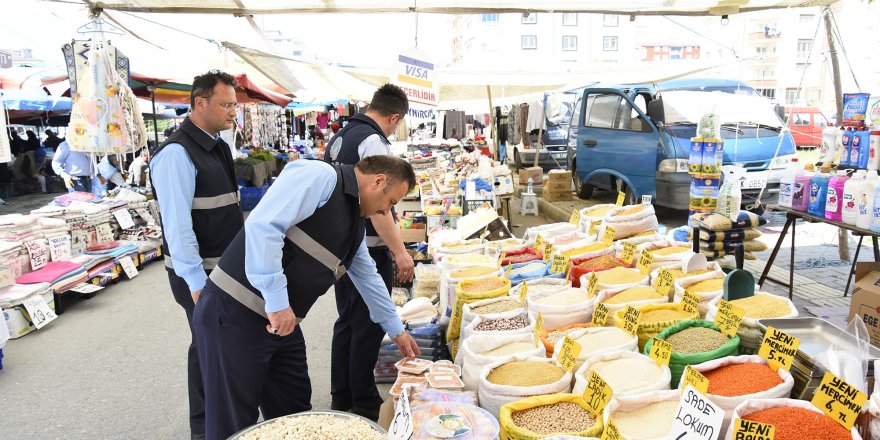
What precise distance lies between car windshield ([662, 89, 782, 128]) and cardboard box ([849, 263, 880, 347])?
5148 millimetres

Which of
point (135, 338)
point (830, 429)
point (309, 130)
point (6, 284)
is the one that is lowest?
point (135, 338)

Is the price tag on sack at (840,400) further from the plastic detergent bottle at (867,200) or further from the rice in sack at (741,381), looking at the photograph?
the plastic detergent bottle at (867,200)

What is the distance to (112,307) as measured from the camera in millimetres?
5523

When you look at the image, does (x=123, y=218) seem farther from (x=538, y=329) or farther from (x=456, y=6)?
(x=538, y=329)

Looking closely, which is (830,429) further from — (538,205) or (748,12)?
(538,205)

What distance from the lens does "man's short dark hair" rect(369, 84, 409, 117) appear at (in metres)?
3.25

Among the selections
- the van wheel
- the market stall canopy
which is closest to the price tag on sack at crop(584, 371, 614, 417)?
the market stall canopy

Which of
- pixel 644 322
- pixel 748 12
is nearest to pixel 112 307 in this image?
pixel 644 322

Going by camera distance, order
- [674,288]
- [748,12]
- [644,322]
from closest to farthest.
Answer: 1. [644,322]
2. [674,288]
3. [748,12]

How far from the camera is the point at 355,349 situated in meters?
3.04

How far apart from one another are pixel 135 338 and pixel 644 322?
417cm

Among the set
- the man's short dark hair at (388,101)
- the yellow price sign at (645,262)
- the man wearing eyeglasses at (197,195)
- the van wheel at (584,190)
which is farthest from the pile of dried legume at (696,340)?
the van wheel at (584,190)

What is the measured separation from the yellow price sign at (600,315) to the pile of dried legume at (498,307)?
417 mm

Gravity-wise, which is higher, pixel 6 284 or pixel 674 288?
pixel 674 288
